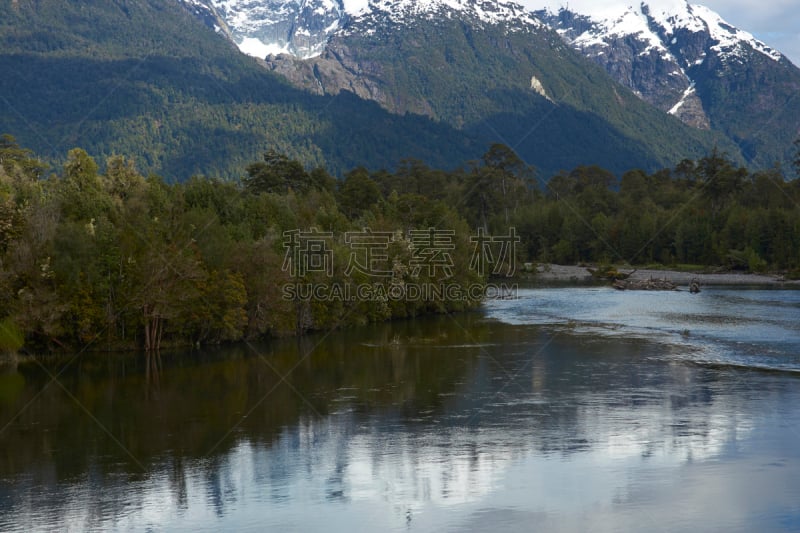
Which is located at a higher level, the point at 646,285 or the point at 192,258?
the point at 192,258

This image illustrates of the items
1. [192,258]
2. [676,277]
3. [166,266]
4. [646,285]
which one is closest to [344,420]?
[166,266]

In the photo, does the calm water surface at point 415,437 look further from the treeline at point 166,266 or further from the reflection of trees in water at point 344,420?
the treeline at point 166,266

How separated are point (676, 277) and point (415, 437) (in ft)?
302

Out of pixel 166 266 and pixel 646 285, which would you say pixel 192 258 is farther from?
pixel 646 285

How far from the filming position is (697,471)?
2711 centimetres

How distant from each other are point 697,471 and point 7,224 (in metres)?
41.2

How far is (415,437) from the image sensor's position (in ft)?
104

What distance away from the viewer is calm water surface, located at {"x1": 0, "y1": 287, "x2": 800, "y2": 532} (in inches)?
936

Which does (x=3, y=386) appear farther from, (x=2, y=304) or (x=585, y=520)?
(x=585, y=520)

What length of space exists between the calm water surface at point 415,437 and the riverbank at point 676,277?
183 ft

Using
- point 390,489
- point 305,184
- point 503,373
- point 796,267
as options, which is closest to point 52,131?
point 305,184

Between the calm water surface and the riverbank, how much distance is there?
5583 cm

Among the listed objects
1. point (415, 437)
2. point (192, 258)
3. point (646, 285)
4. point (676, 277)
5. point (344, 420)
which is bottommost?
point (415, 437)

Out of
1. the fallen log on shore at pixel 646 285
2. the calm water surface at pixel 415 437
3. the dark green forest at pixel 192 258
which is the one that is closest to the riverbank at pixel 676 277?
the dark green forest at pixel 192 258
